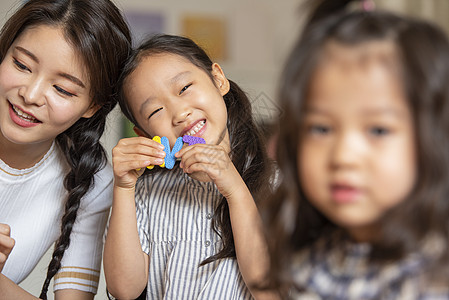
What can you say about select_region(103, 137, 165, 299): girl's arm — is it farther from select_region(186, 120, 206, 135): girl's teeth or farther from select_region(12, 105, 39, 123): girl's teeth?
select_region(12, 105, 39, 123): girl's teeth

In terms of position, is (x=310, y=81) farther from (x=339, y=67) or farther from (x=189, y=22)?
(x=189, y=22)

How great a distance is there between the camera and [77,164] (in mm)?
1403

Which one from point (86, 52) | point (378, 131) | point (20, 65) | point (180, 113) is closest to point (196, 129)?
point (180, 113)

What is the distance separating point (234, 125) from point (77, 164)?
1.40ft

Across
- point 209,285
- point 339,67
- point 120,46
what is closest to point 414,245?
point 339,67

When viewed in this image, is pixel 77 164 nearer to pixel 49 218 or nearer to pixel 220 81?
pixel 49 218

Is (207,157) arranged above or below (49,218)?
above

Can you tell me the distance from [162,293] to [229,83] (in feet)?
1.67

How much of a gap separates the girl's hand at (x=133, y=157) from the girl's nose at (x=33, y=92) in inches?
8.8

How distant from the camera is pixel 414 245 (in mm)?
678

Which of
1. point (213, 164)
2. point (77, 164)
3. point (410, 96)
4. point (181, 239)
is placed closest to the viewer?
point (410, 96)

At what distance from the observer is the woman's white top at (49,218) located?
54.0 inches

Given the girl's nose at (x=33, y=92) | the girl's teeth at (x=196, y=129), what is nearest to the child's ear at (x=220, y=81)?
the girl's teeth at (x=196, y=129)

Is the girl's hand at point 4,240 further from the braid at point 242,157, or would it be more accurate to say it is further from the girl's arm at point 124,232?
the braid at point 242,157
